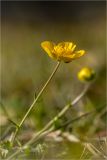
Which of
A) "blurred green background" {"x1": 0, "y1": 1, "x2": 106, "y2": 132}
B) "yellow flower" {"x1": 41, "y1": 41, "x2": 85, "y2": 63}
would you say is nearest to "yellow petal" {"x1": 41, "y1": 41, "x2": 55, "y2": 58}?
"yellow flower" {"x1": 41, "y1": 41, "x2": 85, "y2": 63}

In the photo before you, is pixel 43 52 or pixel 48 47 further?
pixel 43 52

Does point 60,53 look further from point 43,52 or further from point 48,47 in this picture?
point 43,52

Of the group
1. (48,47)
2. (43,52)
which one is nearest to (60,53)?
(48,47)

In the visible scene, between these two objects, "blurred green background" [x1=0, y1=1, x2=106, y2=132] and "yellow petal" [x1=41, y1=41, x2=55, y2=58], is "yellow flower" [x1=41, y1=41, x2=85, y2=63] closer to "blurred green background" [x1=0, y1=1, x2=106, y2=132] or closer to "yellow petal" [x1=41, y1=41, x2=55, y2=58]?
"yellow petal" [x1=41, y1=41, x2=55, y2=58]

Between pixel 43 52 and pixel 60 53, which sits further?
pixel 43 52

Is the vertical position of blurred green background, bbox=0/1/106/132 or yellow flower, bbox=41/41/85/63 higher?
yellow flower, bbox=41/41/85/63

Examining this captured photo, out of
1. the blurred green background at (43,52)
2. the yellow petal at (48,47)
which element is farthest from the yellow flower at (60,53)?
the blurred green background at (43,52)

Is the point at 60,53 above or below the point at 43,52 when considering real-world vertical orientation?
above

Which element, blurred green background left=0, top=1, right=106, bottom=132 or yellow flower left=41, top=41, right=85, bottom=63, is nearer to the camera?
yellow flower left=41, top=41, right=85, bottom=63

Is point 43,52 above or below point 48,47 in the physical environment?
below
